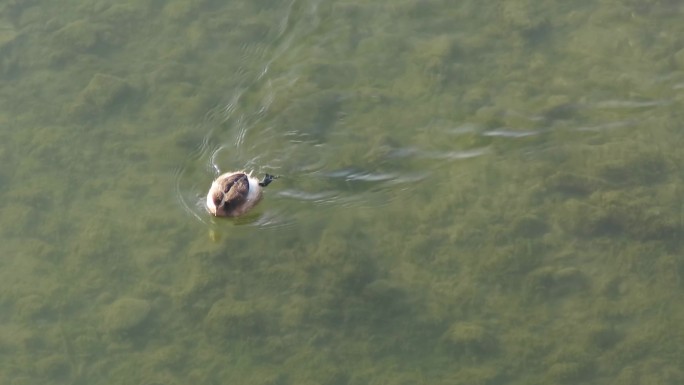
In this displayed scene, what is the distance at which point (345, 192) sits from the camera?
740 centimetres

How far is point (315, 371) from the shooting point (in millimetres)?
6422

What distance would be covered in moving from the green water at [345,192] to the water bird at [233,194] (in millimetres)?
132

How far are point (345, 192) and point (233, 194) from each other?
853 millimetres

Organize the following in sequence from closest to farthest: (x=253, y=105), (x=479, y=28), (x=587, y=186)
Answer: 1. (x=587, y=186)
2. (x=253, y=105)
3. (x=479, y=28)

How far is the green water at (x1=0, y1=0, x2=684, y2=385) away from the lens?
21.5ft

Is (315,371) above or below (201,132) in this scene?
below

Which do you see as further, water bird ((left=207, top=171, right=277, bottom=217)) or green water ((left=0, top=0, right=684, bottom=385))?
water bird ((left=207, top=171, right=277, bottom=217))

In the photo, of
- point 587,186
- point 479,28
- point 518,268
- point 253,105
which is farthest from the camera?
point 479,28

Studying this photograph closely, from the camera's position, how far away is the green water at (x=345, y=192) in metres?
6.54

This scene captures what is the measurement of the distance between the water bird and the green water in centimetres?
13

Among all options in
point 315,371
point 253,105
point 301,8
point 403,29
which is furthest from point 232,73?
point 315,371

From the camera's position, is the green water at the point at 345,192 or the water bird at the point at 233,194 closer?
the green water at the point at 345,192

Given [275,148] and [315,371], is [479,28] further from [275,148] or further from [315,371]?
[315,371]

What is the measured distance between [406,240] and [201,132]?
1848 millimetres
